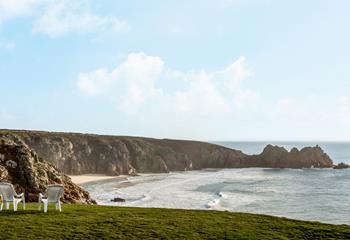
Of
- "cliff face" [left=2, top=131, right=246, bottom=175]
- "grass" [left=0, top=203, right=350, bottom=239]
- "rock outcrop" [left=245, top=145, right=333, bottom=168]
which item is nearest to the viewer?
"grass" [left=0, top=203, right=350, bottom=239]

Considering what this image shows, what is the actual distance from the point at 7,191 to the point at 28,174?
26.9ft

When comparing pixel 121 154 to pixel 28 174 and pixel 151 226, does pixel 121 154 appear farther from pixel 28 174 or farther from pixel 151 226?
pixel 151 226

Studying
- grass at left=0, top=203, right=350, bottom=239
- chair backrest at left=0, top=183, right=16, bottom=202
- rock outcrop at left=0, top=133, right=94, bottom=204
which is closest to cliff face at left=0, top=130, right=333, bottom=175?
rock outcrop at left=0, top=133, right=94, bottom=204

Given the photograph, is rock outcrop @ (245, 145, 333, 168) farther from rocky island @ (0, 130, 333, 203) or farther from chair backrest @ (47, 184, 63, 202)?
chair backrest @ (47, 184, 63, 202)

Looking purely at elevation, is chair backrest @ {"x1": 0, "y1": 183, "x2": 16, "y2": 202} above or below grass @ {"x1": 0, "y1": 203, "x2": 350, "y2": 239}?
above

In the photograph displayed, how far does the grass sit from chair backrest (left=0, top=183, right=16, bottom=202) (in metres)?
0.47

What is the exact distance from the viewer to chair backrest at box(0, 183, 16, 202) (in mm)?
15202

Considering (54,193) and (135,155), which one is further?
(135,155)

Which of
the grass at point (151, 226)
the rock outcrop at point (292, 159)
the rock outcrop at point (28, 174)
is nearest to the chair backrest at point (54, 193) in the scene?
the grass at point (151, 226)

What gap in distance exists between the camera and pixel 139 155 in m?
96.0

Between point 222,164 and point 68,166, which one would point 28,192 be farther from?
point 222,164

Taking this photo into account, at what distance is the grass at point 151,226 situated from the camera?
39.6 feet

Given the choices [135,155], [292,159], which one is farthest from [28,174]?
[292,159]

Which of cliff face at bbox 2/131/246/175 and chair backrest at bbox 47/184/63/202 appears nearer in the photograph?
chair backrest at bbox 47/184/63/202
